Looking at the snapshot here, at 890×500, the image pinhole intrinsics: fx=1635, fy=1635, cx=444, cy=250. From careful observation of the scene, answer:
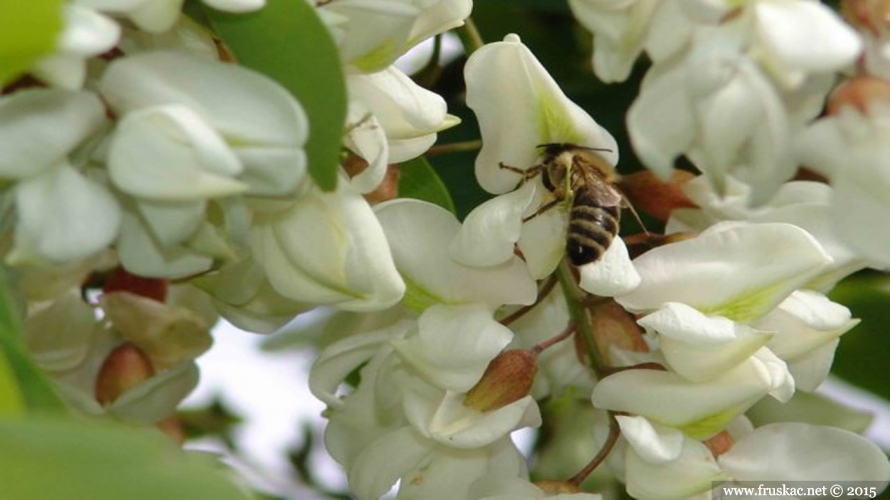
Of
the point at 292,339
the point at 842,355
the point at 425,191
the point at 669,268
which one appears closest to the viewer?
the point at 669,268

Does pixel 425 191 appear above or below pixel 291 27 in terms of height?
below

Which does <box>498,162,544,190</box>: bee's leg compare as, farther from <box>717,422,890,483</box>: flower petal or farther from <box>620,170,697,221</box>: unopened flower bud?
<box>717,422,890,483</box>: flower petal

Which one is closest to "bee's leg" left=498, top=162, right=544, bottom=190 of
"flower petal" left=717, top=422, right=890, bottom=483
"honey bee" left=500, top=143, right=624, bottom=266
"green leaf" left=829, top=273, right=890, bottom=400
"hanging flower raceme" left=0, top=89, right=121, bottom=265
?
"honey bee" left=500, top=143, right=624, bottom=266

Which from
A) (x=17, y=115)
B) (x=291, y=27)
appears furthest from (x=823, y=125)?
(x=17, y=115)

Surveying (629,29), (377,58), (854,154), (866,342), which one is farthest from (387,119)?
(866,342)

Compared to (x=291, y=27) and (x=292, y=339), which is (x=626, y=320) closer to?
(x=291, y=27)

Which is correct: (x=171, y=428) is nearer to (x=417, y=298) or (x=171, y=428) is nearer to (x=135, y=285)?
(x=135, y=285)
